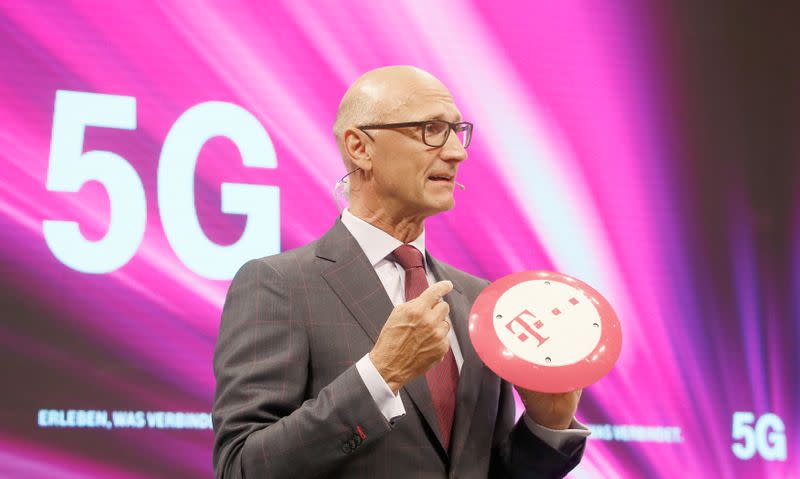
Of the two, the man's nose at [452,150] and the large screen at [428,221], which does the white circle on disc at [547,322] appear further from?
the large screen at [428,221]

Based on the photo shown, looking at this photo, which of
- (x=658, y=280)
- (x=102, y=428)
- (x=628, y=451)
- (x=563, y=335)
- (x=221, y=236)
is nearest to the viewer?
(x=563, y=335)

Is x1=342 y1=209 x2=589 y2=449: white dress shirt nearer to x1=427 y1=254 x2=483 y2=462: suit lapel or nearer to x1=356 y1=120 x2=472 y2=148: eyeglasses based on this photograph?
x1=427 y1=254 x2=483 y2=462: suit lapel

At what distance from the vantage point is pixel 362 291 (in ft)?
6.31

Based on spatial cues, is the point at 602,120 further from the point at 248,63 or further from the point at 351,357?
the point at 351,357

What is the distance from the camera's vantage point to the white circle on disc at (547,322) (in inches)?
68.9

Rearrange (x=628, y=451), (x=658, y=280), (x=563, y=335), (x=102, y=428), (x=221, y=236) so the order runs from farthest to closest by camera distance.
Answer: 1. (x=658, y=280)
2. (x=628, y=451)
3. (x=221, y=236)
4. (x=102, y=428)
5. (x=563, y=335)

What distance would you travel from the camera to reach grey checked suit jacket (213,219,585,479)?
64.1 inches

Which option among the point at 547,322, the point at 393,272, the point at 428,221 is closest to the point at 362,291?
the point at 393,272

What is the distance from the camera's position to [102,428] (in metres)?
2.82

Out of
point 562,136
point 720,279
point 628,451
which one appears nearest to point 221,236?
point 562,136

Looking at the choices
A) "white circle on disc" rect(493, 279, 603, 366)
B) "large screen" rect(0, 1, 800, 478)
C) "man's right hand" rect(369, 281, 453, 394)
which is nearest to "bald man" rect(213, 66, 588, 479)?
"man's right hand" rect(369, 281, 453, 394)

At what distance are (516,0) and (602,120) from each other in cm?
62

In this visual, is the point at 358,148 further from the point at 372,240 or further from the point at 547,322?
the point at 547,322

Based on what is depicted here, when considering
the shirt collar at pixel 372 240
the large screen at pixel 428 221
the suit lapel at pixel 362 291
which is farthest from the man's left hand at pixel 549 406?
the large screen at pixel 428 221
